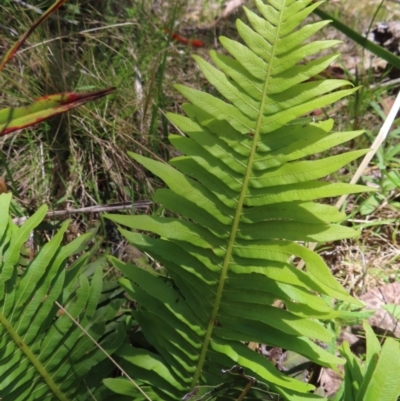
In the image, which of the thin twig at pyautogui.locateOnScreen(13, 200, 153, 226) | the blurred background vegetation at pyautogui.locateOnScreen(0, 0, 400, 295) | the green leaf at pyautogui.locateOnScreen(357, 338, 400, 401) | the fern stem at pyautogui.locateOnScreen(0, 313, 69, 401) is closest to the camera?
the green leaf at pyautogui.locateOnScreen(357, 338, 400, 401)

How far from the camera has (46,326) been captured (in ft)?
3.95

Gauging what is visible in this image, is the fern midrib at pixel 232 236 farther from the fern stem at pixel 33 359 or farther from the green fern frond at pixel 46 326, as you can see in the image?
the fern stem at pixel 33 359

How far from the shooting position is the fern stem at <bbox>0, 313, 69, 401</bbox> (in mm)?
1123

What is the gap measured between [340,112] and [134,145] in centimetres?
88

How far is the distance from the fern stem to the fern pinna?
0.50ft

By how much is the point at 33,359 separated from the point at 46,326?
0.08 m

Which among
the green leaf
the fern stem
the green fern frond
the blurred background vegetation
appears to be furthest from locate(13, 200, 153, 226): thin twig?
the green leaf

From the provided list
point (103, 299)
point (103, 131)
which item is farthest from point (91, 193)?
point (103, 299)

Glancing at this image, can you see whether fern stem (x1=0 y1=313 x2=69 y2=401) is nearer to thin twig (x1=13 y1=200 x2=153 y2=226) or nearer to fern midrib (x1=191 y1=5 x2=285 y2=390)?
fern midrib (x1=191 y1=5 x2=285 y2=390)

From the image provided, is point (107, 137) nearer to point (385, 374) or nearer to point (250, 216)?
point (250, 216)

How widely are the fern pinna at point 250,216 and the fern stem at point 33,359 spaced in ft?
0.50

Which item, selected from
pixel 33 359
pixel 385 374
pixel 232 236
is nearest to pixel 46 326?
pixel 33 359

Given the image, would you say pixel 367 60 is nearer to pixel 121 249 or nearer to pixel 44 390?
pixel 121 249

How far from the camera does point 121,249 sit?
5.38 ft
